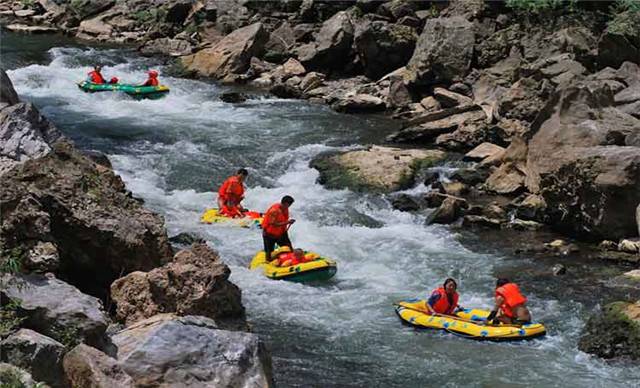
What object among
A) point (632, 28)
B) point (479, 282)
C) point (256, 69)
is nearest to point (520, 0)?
point (632, 28)

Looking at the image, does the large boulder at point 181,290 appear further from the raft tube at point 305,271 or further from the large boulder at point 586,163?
the large boulder at point 586,163

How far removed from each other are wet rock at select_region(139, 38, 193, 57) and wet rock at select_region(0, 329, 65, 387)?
79.5ft

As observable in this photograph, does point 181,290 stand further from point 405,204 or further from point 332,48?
point 332,48

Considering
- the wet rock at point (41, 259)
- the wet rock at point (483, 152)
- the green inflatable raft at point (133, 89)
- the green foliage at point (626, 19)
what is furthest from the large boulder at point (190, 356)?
the green inflatable raft at point (133, 89)

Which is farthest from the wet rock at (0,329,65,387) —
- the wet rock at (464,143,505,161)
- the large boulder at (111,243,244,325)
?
the wet rock at (464,143,505,161)

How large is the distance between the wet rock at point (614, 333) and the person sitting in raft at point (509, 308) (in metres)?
0.81

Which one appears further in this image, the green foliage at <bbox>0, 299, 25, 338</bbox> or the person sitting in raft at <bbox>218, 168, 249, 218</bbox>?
the person sitting in raft at <bbox>218, 168, 249, 218</bbox>

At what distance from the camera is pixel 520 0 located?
25.0m

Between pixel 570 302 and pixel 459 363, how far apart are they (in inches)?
108

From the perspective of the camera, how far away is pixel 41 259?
26.4 feet

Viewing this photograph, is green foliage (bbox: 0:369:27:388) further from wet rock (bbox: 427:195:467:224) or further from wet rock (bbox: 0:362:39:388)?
wet rock (bbox: 427:195:467:224)

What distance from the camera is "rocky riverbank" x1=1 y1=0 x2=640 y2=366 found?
51.1 feet

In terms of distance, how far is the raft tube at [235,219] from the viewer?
1539 centimetres

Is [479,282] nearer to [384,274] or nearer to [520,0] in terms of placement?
[384,274]
